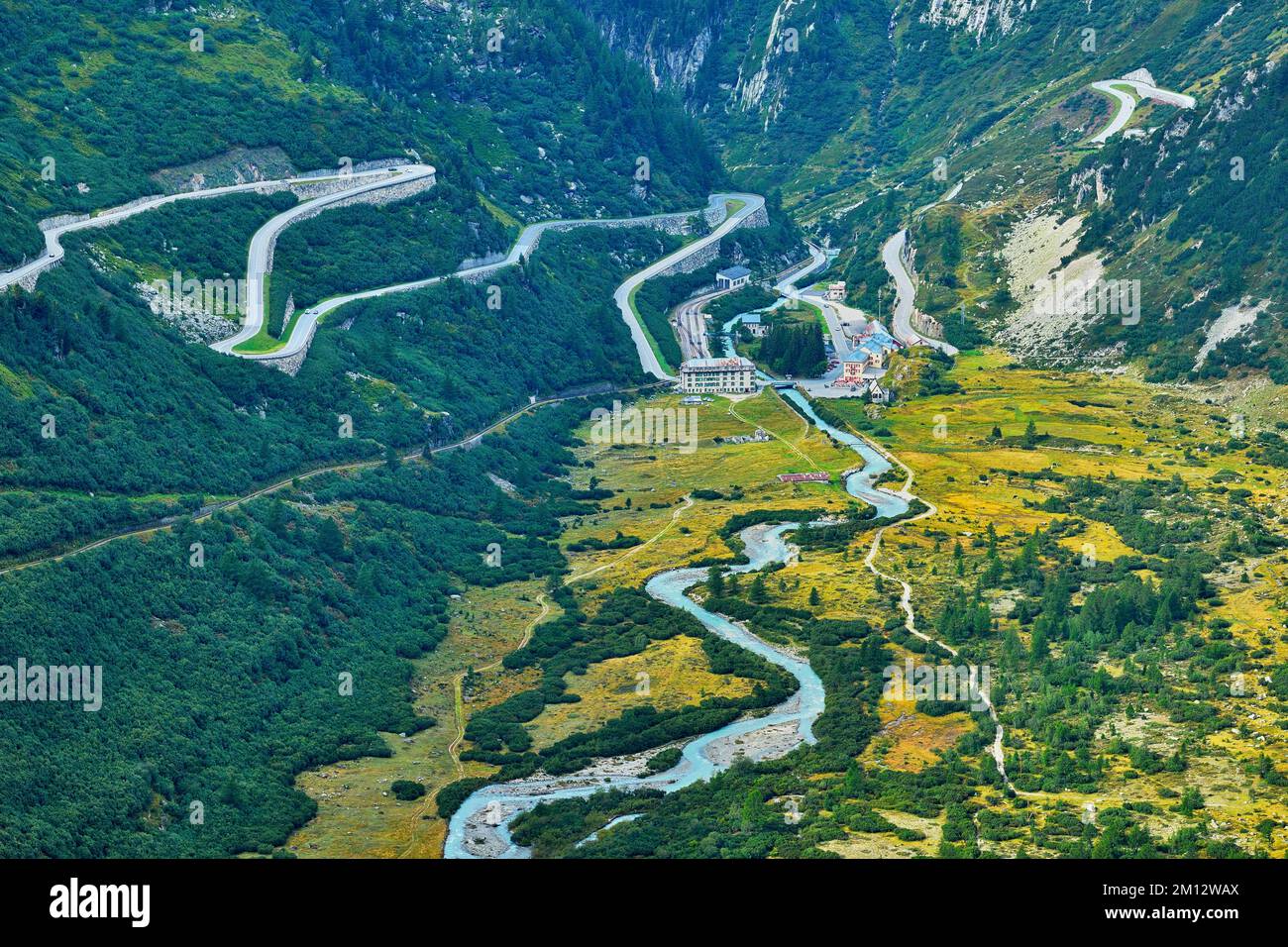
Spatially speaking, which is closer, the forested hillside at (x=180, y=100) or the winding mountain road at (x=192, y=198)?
the winding mountain road at (x=192, y=198)

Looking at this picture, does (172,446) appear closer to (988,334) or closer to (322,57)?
(322,57)

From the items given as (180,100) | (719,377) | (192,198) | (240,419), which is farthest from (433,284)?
(240,419)

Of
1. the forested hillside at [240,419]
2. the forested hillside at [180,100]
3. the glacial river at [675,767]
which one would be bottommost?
the glacial river at [675,767]

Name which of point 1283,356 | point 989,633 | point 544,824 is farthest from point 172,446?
point 1283,356

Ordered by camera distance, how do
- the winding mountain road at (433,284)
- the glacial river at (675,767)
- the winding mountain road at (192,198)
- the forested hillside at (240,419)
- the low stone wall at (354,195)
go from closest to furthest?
the glacial river at (675,767)
the forested hillside at (240,419)
the winding mountain road at (192,198)
the winding mountain road at (433,284)
the low stone wall at (354,195)

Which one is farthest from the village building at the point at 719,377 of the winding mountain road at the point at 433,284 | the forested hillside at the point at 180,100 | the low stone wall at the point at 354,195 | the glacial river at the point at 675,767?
the glacial river at the point at 675,767

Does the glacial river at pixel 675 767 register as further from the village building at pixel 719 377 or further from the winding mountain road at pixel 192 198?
the village building at pixel 719 377
